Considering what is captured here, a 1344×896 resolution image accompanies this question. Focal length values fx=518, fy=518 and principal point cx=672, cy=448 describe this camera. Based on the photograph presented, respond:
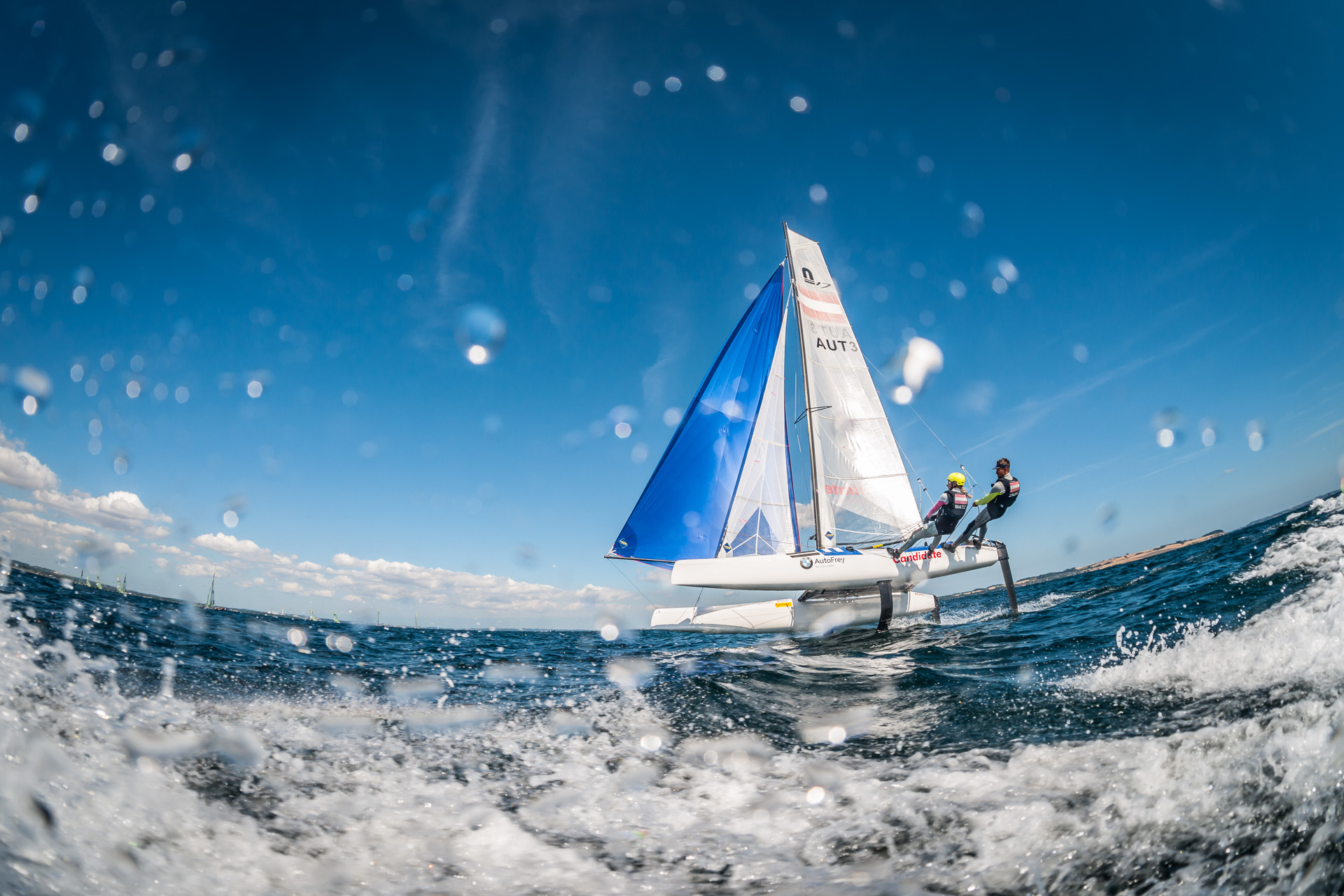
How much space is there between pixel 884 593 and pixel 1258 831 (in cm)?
928

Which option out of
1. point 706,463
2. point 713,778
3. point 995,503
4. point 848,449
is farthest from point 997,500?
point 713,778

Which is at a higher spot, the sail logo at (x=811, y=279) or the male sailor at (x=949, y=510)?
the sail logo at (x=811, y=279)

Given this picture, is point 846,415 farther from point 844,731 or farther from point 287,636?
point 287,636

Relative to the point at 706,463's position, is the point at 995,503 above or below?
below

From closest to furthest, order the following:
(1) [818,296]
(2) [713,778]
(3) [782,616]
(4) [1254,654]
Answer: (2) [713,778] → (4) [1254,654] → (3) [782,616] → (1) [818,296]

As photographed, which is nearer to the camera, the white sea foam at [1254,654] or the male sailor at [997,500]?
the white sea foam at [1254,654]

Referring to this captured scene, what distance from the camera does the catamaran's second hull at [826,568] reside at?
32.3ft

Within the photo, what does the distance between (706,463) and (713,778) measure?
9122 millimetres

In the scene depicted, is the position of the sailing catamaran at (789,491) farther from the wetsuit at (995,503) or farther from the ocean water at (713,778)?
the ocean water at (713,778)

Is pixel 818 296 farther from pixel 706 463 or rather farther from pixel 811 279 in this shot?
pixel 706 463

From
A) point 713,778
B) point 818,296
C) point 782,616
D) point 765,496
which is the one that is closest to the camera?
point 713,778

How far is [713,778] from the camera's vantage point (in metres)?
3.49

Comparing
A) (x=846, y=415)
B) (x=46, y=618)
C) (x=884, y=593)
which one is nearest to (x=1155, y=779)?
(x=884, y=593)

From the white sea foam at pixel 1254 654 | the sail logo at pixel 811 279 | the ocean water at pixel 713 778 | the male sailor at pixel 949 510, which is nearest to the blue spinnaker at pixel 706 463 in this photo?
the sail logo at pixel 811 279
